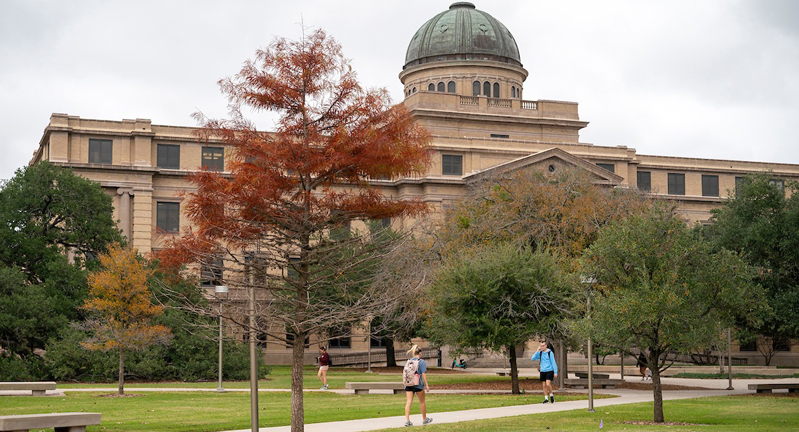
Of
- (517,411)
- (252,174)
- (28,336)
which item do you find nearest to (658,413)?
(517,411)

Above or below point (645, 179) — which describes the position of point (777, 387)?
below

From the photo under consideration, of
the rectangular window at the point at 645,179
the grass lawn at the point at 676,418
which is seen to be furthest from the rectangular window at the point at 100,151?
the grass lawn at the point at 676,418

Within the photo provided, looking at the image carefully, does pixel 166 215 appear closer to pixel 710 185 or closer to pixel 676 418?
pixel 710 185

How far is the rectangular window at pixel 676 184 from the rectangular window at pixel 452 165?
61.3 ft

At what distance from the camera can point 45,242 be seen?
50500 millimetres

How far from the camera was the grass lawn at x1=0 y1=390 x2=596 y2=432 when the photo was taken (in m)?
22.6

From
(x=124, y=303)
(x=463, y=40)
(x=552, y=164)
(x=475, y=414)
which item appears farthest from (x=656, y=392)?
(x=463, y=40)

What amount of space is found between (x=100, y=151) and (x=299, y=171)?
51412 millimetres

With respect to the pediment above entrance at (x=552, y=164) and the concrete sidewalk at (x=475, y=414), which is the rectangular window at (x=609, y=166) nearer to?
the pediment above entrance at (x=552, y=164)

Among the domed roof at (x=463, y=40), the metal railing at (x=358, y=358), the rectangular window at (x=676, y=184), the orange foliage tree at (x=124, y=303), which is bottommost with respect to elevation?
the metal railing at (x=358, y=358)

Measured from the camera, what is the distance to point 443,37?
3305 inches

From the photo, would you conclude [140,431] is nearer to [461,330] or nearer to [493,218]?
[461,330]

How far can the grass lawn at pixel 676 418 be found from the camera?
69.9ft

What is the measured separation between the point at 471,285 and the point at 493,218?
35.1ft
